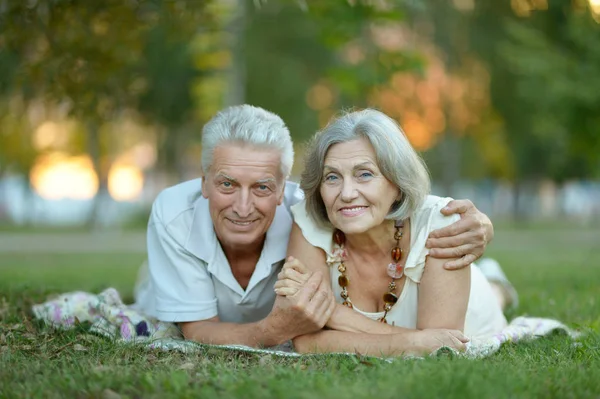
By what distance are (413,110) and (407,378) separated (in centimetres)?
2805

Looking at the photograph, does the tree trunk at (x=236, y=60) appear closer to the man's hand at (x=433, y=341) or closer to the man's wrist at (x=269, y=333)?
the man's wrist at (x=269, y=333)

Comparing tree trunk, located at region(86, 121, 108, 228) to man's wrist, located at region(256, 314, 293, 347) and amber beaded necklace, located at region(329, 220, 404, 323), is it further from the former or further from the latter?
man's wrist, located at region(256, 314, 293, 347)

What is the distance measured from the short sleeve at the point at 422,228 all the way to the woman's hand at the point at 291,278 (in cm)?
61

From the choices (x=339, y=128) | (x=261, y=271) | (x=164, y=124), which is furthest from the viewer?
(x=164, y=124)

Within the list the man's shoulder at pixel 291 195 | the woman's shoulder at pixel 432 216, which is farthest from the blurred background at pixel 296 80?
the woman's shoulder at pixel 432 216

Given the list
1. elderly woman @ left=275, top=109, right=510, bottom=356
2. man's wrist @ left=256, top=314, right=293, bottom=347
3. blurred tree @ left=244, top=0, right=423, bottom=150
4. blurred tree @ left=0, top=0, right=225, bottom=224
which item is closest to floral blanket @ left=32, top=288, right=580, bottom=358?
man's wrist @ left=256, top=314, right=293, bottom=347

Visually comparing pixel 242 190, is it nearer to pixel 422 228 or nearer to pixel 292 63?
pixel 422 228

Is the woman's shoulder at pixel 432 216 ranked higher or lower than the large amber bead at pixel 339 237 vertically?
higher

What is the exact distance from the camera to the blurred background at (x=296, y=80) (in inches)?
285

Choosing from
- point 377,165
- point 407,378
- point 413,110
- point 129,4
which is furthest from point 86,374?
point 413,110

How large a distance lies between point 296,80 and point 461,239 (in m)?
19.7

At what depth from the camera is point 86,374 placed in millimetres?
3656

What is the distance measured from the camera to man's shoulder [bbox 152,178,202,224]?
5.03 meters

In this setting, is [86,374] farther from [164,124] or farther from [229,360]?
[164,124]
